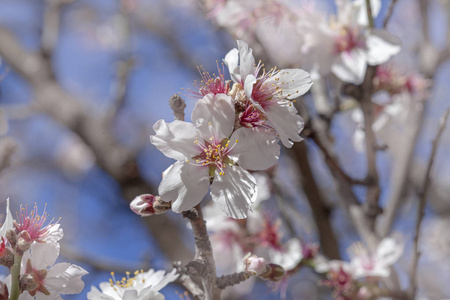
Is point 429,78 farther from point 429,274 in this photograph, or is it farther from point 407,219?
point 429,274

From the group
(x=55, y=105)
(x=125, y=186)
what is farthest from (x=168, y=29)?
(x=125, y=186)

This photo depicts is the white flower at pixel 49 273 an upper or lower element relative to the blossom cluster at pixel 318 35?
lower

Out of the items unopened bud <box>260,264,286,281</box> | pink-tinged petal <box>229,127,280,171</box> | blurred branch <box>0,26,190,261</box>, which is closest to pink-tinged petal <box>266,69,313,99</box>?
pink-tinged petal <box>229,127,280,171</box>

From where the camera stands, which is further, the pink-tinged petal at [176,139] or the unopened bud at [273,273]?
the unopened bud at [273,273]

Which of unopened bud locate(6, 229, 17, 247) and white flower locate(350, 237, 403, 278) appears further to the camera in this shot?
white flower locate(350, 237, 403, 278)

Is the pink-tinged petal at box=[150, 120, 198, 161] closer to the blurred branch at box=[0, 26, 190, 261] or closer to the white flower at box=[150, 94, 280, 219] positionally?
the white flower at box=[150, 94, 280, 219]

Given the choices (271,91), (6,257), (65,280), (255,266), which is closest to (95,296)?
(65,280)

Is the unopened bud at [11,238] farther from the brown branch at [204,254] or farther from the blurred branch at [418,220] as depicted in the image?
the blurred branch at [418,220]

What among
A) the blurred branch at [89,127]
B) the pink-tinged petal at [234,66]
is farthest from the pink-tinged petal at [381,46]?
the blurred branch at [89,127]
